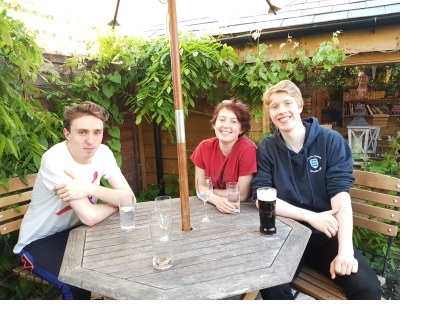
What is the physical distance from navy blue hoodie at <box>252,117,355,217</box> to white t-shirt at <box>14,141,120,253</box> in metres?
1.00

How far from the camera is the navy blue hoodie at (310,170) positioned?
1741 millimetres

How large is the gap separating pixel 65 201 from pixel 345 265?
137 cm

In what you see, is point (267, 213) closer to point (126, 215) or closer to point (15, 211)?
point (126, 215)

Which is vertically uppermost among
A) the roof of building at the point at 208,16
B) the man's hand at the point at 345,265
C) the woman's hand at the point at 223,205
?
the roof of building at the point at 208,16

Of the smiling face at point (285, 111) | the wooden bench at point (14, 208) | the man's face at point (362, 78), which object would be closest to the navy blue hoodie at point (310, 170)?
the smiling face at point (285, 111)

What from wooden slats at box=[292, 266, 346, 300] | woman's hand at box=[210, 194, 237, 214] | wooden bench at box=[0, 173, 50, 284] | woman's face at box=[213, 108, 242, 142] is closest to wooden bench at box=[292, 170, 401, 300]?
wooden slats at box=[292, 266, 346, 300]

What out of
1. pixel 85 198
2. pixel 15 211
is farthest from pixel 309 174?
pixel 15 211

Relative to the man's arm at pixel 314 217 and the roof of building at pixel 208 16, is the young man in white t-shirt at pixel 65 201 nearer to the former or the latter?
the roof of building at pixel 208 16

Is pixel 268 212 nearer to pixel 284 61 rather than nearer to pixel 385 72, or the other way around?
pixel 284 61

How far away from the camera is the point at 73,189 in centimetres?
150

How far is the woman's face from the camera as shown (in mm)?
1948

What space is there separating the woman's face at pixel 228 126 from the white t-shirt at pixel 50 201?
77 cm

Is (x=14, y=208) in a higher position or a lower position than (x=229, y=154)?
lower
